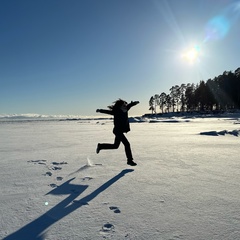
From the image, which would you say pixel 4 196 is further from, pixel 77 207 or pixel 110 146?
pixel 110 146

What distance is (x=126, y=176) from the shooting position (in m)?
4.51

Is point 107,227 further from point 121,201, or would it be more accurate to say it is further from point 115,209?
point 121,201

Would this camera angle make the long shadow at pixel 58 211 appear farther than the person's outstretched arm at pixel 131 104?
No

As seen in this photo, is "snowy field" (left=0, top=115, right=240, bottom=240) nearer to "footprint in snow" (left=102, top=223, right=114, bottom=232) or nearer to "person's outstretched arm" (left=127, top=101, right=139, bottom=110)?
"footprint in snow" (left=102, top=223, right=114, bottom=232)

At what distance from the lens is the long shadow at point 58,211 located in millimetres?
2279

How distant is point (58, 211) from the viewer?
112 inches

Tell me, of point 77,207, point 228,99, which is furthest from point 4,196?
point 228,99

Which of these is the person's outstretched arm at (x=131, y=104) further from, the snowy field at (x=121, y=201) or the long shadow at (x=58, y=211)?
the long shadow at (x=58, y=211)

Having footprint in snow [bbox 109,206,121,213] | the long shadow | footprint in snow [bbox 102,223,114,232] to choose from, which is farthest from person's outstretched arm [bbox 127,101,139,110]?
footprint in snow [bbox 102,223,114,232]

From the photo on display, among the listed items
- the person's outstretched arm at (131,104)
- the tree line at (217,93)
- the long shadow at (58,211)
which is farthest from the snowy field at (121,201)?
the tree line at (217,93)

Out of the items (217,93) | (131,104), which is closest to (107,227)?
(131,104)

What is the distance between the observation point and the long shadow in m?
2.28

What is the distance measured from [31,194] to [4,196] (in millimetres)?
385

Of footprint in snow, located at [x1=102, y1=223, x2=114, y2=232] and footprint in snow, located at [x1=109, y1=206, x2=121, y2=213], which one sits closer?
footprint in snow, located at [x1=102, y1=223, x2=114, y2=232]
